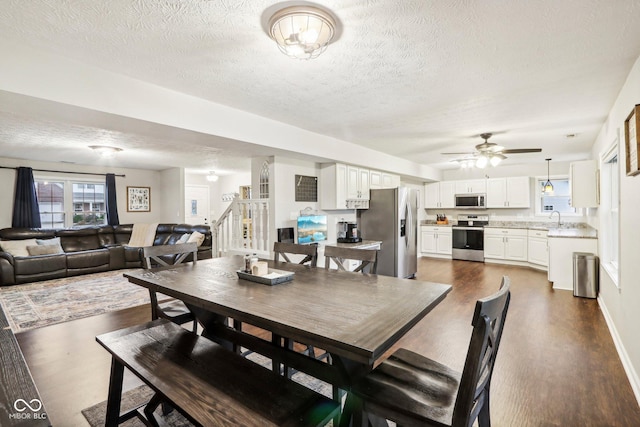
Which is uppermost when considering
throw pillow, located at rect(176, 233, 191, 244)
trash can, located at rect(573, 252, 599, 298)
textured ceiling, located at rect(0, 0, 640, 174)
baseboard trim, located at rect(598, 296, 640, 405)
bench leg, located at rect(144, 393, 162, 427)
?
textured ceiling, located at rect(0, 0, 640, 174)

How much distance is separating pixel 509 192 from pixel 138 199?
9.20 metres

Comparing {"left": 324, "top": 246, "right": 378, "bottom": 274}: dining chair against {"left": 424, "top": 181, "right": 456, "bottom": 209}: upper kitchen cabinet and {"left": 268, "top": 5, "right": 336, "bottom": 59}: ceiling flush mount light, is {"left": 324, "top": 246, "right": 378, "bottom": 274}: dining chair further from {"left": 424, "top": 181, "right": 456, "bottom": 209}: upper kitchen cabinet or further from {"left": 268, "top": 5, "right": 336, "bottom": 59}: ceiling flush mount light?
{"left": 424, "top": 181, "right": 456, "bottom": 209}: upper kitchen cabinet

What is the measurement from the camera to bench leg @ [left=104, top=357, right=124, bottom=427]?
1.73 m

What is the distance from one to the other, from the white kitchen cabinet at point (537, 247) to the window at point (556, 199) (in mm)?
1076

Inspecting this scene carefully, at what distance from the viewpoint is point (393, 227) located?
5363mm

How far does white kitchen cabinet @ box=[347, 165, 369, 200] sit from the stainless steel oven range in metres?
3.31

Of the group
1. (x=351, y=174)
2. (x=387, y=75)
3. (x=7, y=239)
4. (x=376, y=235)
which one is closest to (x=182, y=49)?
(x=387, y=75)

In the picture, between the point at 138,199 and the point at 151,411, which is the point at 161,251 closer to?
the point at 151,411

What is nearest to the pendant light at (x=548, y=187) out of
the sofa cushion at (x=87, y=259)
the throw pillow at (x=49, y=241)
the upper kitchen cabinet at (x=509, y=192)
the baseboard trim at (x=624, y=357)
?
the upper kitchen cabinet at (x=509, y=192)

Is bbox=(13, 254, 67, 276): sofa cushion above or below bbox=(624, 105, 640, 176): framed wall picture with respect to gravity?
below

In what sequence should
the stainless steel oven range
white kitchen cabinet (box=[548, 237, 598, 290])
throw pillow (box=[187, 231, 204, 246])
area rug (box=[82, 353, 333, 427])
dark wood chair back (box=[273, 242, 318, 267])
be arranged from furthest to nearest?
the stainless steel oven range
throw pillow (box=[187, 231, 204, 246])
white kitchen cabinet (box=[548, 237, 598, 290])
dark wood chair back (box=[273, 242, 318, 267])
area rug (box=[82, 353, 333, 427])

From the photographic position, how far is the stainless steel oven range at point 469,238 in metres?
7.33

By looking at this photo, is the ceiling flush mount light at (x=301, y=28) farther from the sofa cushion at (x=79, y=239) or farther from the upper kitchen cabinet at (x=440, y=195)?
the upper kitchen cabinet at (x=440, y=195)

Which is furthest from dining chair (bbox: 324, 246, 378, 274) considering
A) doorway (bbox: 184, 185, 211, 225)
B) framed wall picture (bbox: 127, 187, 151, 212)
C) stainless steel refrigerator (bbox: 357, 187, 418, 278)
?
doorway (bbox: 184, 185, 211, 225)
